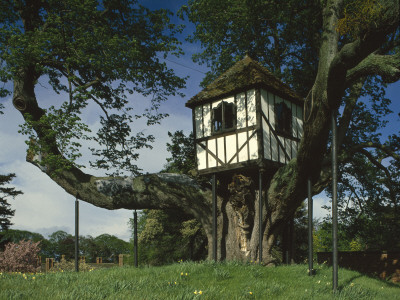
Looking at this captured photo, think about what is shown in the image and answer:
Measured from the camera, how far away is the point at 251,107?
15477 millimetres

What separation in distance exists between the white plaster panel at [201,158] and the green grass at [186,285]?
240 inches

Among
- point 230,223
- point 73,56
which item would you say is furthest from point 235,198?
point 73,56

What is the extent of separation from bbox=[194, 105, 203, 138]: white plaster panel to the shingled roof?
26 cm

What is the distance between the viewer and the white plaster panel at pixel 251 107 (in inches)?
603

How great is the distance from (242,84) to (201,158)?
350cm

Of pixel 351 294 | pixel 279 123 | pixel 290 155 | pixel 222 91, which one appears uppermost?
pixel 222 91

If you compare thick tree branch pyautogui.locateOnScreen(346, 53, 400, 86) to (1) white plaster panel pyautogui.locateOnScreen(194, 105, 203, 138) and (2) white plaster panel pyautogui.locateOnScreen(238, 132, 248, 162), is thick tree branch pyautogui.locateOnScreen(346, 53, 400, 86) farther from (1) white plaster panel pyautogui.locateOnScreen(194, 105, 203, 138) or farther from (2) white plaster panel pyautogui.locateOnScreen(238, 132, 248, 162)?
(1) white plaster panel pyautogui.locateOnScreen(194, 105, 203, 138)

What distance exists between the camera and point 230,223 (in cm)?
1639

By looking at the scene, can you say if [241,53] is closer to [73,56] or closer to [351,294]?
[73,56]

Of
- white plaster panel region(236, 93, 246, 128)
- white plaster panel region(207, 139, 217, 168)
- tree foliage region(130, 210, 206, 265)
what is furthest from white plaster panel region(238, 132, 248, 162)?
tree foliage region(130, 210, 206, 265)

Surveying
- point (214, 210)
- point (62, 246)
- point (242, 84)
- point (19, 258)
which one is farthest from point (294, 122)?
point (62, 246)

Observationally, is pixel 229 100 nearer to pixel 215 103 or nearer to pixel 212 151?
pixel 215 103

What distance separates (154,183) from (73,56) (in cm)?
579

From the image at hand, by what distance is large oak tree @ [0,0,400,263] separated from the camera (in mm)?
13391
